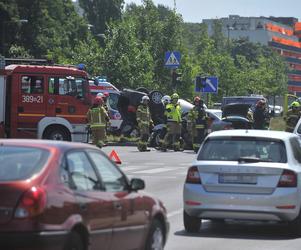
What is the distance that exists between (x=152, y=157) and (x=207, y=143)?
50.1 ft

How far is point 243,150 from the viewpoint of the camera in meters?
12.0

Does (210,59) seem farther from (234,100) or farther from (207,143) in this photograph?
(207,143)

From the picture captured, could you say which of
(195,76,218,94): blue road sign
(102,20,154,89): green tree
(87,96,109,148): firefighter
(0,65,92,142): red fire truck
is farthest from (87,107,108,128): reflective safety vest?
(102,20,154,89): green tree

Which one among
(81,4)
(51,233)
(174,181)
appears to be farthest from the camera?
(81,4)

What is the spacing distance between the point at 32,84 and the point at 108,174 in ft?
63.0

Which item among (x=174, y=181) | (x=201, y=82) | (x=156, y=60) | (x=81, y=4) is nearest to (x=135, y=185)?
(x=174, y=181)

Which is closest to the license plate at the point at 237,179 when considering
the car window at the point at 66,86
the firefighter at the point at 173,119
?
the car window at the point at 66,86

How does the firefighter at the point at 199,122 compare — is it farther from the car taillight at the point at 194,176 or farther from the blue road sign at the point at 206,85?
the car taillight at the point at 194,176

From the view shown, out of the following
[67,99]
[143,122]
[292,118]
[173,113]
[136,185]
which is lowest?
[143,122]

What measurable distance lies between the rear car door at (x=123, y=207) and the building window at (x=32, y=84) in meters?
18.8

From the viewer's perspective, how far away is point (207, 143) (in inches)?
482

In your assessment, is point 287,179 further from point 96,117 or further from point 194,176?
point 96,117

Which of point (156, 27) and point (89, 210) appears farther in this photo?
point (156, 27)

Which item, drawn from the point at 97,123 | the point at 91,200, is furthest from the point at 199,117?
the point at 91,200
